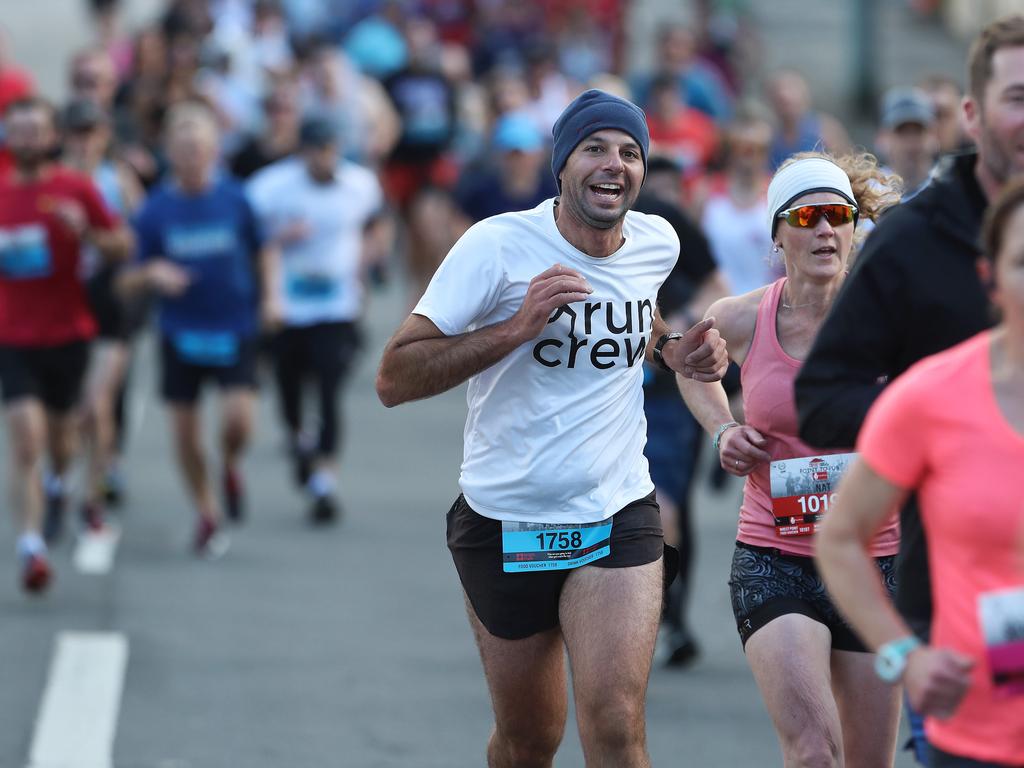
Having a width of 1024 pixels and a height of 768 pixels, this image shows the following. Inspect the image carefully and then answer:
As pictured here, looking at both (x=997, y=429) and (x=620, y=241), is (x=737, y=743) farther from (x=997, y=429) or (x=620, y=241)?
(x=997, y=429)

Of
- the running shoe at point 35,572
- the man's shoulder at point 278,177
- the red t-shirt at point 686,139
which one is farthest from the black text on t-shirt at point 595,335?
the red t-shirt at point 686,139

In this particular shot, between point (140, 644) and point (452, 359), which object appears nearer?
point (452, 359)

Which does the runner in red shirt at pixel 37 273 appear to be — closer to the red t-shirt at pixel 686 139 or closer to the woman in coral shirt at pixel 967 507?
the red t-shirt at pixel 686 139

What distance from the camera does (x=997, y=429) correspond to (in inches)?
141

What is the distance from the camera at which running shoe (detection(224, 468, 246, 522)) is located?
1196 cm

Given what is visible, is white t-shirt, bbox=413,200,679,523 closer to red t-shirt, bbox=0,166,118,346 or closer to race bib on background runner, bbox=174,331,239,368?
red t-shirt, bbox=0,166,118,346

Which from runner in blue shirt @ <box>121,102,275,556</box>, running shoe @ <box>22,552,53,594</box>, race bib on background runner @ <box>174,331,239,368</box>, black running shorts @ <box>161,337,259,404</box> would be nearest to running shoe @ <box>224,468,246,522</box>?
runner in blue shirt @ <box>121,102,275,556</box>

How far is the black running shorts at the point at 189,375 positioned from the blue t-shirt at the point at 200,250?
0.15 metres

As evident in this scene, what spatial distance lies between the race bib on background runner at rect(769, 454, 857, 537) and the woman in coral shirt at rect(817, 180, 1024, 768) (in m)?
1.67

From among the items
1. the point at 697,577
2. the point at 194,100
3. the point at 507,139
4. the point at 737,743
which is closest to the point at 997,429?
the point at 737,743

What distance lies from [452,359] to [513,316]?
0.20 meters

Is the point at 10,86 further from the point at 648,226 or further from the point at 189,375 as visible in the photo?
the point at 648,226

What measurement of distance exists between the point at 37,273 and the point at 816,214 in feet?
20.2

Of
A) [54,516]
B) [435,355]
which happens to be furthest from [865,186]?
[54,516]
